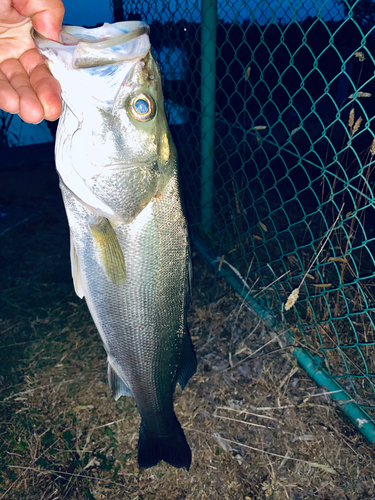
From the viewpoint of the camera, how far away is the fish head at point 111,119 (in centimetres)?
126

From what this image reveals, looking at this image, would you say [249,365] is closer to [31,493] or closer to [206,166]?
[31,493]

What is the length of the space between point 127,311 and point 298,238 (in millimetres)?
2681

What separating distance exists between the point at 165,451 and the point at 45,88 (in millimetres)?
1831

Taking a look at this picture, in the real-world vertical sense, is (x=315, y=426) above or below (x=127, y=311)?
below

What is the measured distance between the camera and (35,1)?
1.52m

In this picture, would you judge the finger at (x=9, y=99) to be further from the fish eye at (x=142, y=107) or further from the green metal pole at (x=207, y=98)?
the green metal pole at (x=207, y=98)

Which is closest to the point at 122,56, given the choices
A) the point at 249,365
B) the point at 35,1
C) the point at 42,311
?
the point at 35,1

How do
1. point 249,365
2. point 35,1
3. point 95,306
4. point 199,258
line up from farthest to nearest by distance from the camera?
point 199,258 → point 249,365 → point 95,306 → point 35,1

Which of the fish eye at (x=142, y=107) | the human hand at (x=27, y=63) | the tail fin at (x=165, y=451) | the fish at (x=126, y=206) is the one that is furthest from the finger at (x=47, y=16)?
the tail fin at (x=165, y=451)

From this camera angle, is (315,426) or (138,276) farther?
(315,426)

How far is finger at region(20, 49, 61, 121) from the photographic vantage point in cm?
150

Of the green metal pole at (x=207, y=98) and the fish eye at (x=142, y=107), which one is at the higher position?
the fish eye at (x=142, y=107)

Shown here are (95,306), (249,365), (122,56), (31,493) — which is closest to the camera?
(122,56)

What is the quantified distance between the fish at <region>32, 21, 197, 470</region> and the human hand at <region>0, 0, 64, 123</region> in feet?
0.61
